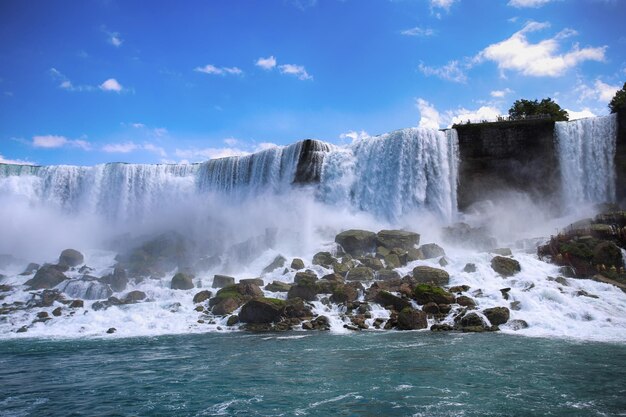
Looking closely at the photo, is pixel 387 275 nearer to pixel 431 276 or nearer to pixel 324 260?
pixel 431 276

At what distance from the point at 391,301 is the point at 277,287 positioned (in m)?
5.74

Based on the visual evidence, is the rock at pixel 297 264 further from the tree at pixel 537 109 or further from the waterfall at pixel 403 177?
the tree at pixel 537 109

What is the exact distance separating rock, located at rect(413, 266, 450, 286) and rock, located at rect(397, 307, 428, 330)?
13.4 ft

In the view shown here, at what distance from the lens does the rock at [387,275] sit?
23.1 m

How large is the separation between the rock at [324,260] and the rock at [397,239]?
3267 millimetres

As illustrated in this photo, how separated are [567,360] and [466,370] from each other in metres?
2.68

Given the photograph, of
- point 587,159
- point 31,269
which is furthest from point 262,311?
point 587,159

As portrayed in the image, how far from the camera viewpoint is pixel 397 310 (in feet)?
62.6

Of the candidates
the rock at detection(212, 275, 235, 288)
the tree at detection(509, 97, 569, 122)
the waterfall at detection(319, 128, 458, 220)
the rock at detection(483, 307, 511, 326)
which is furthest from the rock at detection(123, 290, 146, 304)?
the tree at detection(509, 97, 569, 122)

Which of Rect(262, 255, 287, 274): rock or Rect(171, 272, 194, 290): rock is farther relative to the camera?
Rect(262, 255, 287, 274): rock

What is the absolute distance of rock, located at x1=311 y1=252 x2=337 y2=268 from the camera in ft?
85.7

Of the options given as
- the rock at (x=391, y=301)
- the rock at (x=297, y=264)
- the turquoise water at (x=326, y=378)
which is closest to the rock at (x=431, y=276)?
the rock at (x=391, y=301)

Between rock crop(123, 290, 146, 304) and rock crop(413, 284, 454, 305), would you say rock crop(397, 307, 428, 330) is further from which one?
rock crop(123, 290, 146, 304)

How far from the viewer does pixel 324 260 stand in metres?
26.4
